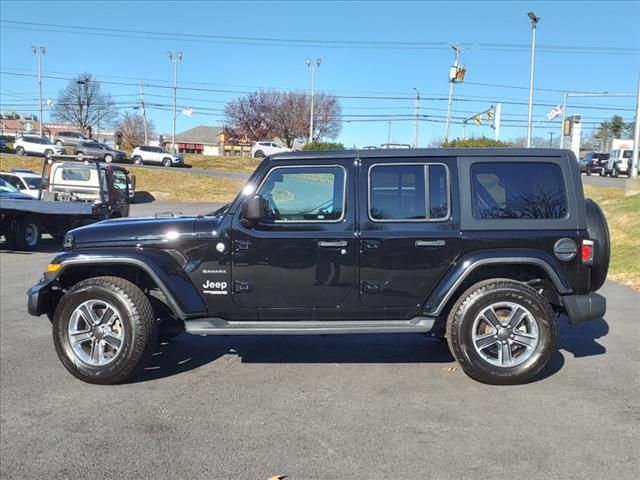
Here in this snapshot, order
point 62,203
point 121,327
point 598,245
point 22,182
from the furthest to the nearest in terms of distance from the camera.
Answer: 1. point 22,182
2. point 62,203
3. point 598,245
4. point 121,327

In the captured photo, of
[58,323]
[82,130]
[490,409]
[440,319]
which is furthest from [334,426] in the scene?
[82,130]

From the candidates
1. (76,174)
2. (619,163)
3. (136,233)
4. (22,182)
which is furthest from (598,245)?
(619,163)

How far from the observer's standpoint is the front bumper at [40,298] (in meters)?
4.67

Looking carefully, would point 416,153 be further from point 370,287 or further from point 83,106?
point 83,106

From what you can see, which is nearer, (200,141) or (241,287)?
(241,287)

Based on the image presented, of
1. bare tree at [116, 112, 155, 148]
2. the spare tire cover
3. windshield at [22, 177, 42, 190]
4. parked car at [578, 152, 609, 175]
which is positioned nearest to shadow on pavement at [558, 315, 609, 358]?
the spare tire cover

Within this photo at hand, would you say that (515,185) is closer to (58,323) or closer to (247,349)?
(247,349)

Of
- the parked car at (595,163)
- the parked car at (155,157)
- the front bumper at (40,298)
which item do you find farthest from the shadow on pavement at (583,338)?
the parked car at (595,163)

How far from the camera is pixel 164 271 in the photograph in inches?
177

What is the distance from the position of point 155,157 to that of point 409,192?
1694 inches

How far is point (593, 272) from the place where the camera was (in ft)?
15.3

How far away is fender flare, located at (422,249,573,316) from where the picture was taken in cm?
447

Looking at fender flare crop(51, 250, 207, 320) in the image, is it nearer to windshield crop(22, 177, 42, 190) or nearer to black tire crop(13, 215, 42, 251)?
black tire crop(13, 215, 42, 251)

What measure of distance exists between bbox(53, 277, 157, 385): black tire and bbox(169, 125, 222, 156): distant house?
350 feet
